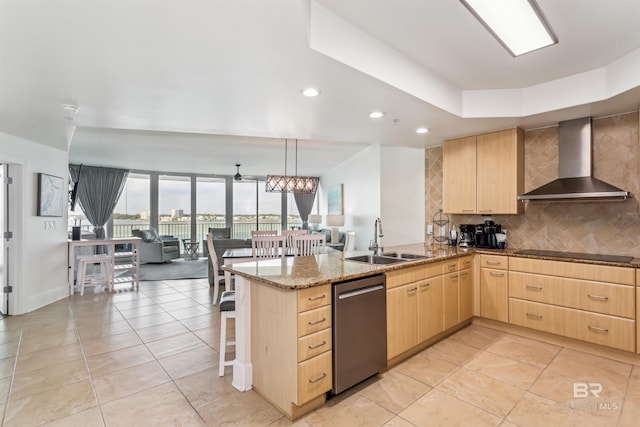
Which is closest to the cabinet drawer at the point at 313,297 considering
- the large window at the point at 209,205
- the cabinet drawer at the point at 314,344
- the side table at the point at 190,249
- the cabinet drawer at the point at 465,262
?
the cabinet drawer at the point at 314,344

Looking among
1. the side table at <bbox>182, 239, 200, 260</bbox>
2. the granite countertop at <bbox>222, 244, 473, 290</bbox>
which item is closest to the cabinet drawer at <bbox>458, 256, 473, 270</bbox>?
the granite countertop at <bbox>222, 244, 473, 290</bbox>

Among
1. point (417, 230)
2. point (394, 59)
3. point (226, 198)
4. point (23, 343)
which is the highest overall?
point (394, 59)

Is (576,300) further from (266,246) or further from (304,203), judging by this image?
(304,203)

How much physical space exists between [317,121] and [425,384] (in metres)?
2.61

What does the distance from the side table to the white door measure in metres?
4.98

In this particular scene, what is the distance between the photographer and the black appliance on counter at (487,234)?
375 cm

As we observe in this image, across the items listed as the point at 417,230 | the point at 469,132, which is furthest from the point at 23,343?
the point at 417,230

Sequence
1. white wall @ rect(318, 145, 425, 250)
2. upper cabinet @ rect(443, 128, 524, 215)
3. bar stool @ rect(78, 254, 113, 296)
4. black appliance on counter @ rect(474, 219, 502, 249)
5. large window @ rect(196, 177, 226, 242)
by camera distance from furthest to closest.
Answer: large window @ rect(196, 177, 226, 242)
white wall @ rect(318, 145, 425, 250)
bar stool @ rect(78, 254, 113, 296)
black appliance on counter @ rect(474, 219, 502, 249)
upper cabinet @ rect(443, 128, 524, 215)

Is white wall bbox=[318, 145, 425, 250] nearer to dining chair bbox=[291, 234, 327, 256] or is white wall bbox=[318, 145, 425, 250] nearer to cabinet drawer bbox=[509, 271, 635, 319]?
dining chair bbox=[291, 234, 327, 256]

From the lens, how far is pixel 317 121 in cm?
337

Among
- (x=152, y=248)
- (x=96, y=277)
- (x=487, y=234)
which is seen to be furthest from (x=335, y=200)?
(x=96, y=277)

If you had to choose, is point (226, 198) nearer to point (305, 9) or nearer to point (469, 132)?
point (469, 132)

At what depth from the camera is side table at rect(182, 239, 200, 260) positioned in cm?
901

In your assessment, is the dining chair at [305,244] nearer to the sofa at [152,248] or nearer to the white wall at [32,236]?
the white wall at [32,236]
